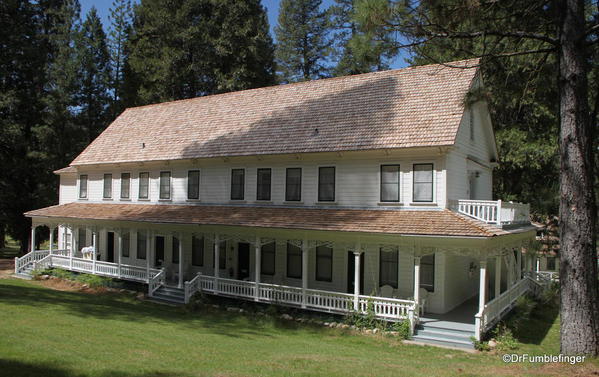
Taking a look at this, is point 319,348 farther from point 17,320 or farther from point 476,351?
point 17,320

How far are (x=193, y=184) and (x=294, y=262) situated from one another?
279 inches

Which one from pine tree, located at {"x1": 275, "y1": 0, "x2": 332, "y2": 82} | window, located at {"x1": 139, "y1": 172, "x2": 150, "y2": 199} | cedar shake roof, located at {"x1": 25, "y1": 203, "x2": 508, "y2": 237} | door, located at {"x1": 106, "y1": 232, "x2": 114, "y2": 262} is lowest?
door, located at {"x1": 106, "y1": 232, "x2": 114, "y2": 262}

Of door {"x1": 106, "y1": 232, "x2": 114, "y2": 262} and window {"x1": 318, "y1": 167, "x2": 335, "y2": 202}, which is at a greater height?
window {"x1": 318, "y1": 167, "x2": 335, "y2": 202}

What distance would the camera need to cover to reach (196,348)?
1163cm

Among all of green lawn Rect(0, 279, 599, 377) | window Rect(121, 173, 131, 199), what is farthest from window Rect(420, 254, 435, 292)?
window Rect(121, 173, 131, 199)

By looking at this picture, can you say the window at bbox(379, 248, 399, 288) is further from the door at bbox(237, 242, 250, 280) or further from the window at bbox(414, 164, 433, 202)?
the door at bbox(237, 242, 250, 280)

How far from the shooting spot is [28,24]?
37531mm

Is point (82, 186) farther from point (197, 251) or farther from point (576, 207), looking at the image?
point (576, 207)

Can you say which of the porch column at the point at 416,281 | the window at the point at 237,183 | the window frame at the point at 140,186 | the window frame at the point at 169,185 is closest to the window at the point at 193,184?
the window frame at the point at 169,185

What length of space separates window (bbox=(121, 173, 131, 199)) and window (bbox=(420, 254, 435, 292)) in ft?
57.2

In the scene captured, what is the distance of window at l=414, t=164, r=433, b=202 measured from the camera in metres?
17.0

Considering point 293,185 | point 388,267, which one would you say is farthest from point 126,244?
point 388,267

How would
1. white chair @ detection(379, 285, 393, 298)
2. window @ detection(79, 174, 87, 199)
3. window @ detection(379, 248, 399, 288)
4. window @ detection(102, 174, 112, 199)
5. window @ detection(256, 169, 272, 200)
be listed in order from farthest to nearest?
window @ detection(79, 174, 87, 199)
window @ detection(102, 174, 112, 199)
window @ detection(256, 169, 272, 200)
window @ detection(379, 248, 399, 288)
white chair @ detection(379, 285, 393, 298)

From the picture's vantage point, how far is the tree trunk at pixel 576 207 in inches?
432
